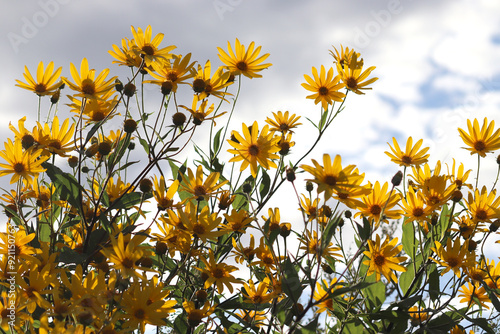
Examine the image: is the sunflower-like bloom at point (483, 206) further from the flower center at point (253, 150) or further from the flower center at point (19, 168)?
the flower center at point (19, 168)

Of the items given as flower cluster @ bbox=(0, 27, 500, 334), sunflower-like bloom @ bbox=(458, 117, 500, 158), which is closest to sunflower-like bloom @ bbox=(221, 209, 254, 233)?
flower cluster @ bbox=(0, 27, 500, 334)

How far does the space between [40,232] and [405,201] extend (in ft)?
4.33

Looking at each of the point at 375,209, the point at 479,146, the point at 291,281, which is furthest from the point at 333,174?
the point at 479,146

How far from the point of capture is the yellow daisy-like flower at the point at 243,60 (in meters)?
2.04

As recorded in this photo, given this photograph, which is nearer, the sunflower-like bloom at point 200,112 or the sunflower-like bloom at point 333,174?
the sunflower-like bloom at point 333,174

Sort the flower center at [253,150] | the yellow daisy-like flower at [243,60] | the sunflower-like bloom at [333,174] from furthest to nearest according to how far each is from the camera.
Result: the yellow daisy-like flower at [243,60]
the flower center at [253,150]
the sunflower-like bloom at [333,174]

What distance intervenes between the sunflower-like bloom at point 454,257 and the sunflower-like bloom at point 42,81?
1441 millimetres

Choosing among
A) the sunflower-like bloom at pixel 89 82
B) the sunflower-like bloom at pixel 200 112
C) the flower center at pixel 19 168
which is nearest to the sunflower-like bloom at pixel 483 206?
the sunflower-like bloom at pixel 200 112

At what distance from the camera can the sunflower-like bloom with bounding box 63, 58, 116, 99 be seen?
1.68 m

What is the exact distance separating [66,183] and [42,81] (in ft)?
1.64

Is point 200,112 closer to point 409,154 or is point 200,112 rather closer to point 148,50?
point 148,50

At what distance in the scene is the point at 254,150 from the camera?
1749mm

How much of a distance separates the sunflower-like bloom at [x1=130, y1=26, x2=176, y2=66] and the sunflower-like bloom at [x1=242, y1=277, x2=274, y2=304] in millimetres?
868

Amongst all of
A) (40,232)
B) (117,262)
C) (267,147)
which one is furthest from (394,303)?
(40,232)
